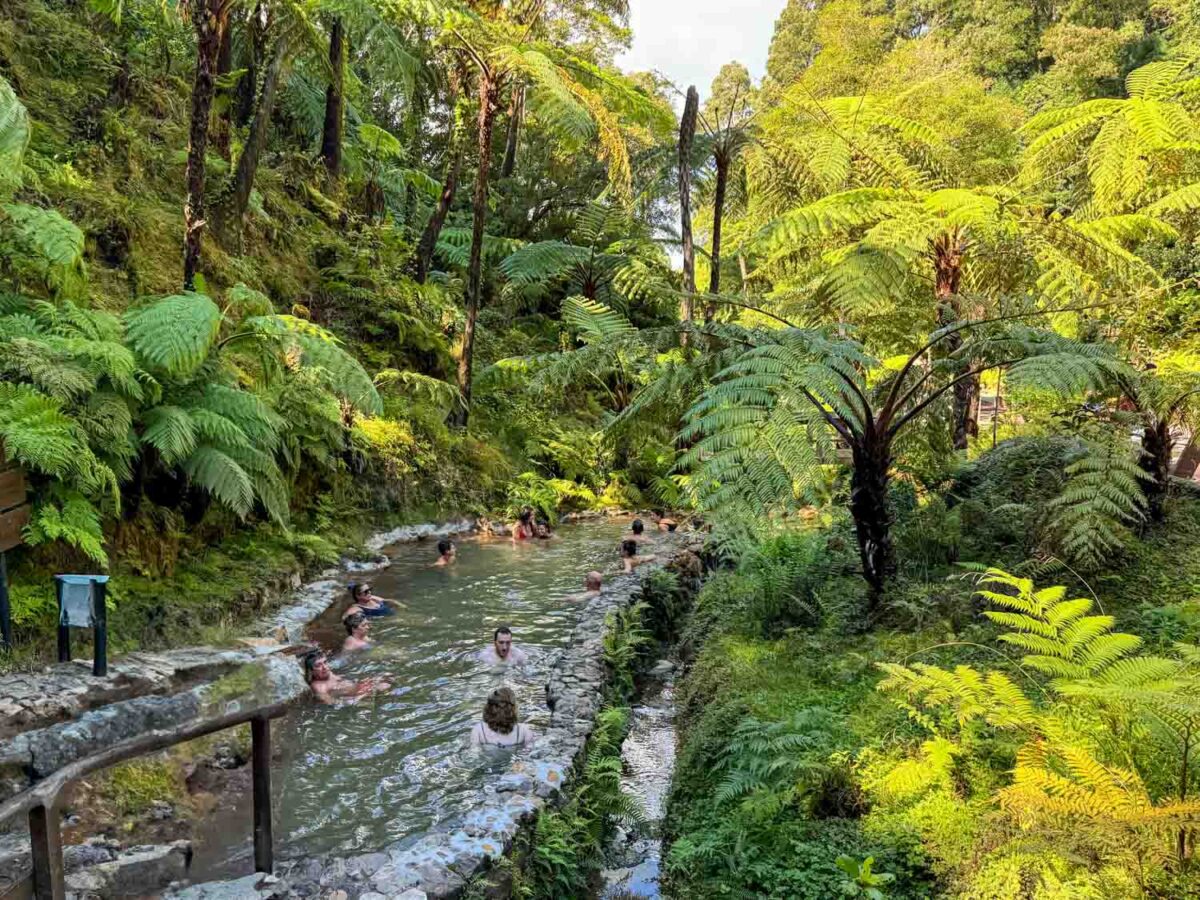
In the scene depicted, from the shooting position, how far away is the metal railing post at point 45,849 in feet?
8.76

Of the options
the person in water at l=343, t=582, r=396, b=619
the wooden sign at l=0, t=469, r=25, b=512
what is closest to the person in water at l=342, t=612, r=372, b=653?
the person in water at l=343, t=582, r=396, b=619

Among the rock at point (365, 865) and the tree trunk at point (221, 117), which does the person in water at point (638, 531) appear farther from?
the tree trunk at point (221, 117)

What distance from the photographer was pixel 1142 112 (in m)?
6.42

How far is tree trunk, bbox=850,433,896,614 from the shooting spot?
203 inches

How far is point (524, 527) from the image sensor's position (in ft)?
34.1

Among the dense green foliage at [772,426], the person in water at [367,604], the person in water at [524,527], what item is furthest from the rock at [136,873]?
the person in water at [524,527]

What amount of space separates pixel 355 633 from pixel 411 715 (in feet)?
4.23

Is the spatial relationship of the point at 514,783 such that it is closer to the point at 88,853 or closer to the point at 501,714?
the point at 501,714

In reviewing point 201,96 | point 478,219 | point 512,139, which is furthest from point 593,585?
point 512,139

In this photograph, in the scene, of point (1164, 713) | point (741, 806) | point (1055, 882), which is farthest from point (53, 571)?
point (1164, 713)

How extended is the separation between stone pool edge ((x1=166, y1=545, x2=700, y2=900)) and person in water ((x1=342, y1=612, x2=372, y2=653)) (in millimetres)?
2207

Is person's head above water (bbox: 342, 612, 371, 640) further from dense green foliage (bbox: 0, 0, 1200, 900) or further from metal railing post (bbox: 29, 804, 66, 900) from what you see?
metal railing post (bbox: 29, 804, 66, 900)

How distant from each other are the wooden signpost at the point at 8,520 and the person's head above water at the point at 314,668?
1777mm

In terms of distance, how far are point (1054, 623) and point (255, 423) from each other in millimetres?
5470
